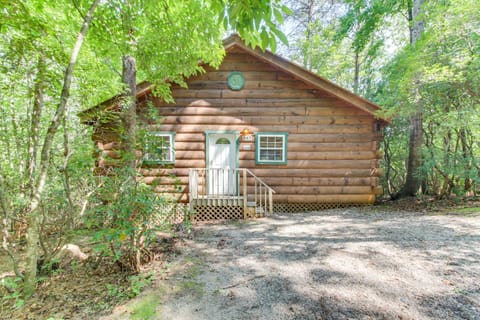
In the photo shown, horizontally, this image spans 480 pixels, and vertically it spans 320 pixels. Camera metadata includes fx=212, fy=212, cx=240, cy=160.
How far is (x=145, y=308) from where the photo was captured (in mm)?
2408

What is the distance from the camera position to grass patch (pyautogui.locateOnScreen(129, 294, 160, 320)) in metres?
2.29

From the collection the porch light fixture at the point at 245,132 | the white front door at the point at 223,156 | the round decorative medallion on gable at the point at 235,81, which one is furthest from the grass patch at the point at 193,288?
the round decorative medallion on gable at the point at 235,81

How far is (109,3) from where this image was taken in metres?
4.11

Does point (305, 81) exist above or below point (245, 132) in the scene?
above

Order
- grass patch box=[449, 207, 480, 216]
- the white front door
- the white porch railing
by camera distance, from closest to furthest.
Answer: grass patch box=[449, 207, 480, 216] → the white porch railing → the white front door

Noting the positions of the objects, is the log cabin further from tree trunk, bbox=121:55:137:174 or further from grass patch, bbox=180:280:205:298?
grass patch, bbox=180:280:205:298

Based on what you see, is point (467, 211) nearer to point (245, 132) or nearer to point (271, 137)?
point (271, 137)

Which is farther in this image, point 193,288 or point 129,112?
point 129,112

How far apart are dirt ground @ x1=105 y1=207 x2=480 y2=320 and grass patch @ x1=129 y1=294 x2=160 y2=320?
1cm

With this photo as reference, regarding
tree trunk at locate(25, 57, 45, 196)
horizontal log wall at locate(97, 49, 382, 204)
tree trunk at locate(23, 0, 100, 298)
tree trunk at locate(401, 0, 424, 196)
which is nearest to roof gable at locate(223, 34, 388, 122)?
horizontal log wall at locate(97, 49, 382, 204)

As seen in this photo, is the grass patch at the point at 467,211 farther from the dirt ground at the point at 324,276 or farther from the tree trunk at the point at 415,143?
the tree trunk at the point at 415,143

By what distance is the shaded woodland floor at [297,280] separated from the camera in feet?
7.39

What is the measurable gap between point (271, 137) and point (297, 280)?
5.22 metres

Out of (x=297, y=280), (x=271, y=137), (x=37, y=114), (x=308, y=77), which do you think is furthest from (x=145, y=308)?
(x=308, y=77)
